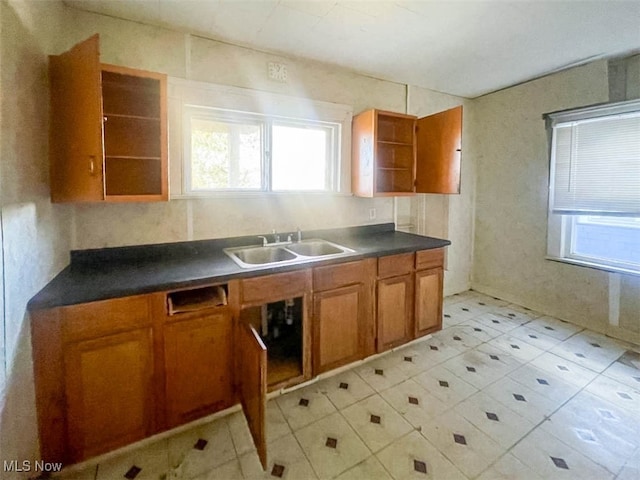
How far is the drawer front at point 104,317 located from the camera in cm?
143

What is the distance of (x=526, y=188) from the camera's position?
343cm

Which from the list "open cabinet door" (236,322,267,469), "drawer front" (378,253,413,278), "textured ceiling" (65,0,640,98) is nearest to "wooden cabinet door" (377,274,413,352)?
"drawer front" (378,253,413,278)

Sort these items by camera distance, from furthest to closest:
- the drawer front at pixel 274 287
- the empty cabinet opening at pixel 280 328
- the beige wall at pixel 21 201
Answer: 1. the empty cabinet opening at pixel 280 328
2. the drawer front at pixel 274 287
3. the beige wall at pixel 21 201

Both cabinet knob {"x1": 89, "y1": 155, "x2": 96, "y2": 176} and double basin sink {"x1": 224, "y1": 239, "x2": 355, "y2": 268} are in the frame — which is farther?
double basin sink {"x1": 224, "y1": 239, "x2": 355, "y2": 268}

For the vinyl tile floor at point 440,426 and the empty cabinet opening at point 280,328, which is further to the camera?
the empty cabinet opening at point 280,328

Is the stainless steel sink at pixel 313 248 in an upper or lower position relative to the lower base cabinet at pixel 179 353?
upper

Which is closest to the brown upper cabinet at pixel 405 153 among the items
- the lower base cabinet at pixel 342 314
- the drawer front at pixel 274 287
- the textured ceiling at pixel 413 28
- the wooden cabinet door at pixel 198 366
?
the textured ceiling at pixel 413 28

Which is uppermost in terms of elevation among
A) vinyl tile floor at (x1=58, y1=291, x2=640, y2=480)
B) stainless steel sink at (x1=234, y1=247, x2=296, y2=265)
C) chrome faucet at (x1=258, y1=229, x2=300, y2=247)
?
chrome faucet at (x1=258, y1=229, x2=300, y2=247)

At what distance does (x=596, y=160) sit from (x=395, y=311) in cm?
236

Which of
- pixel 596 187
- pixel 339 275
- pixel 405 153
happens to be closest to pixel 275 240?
pixel 339 275

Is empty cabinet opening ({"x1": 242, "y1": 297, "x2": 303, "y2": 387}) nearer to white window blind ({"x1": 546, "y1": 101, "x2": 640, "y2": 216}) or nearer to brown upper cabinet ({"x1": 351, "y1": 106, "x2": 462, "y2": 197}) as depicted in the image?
brown upper cabinet ({"x1": 351, "y1": 106, "x2": 462, "y2": 197})

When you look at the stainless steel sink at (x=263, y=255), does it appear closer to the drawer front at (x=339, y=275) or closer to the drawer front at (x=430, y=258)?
the drawer front at (x=339, y=275)

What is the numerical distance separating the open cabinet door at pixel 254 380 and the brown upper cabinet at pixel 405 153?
171 centimetres

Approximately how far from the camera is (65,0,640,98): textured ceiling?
1909 millimetres
